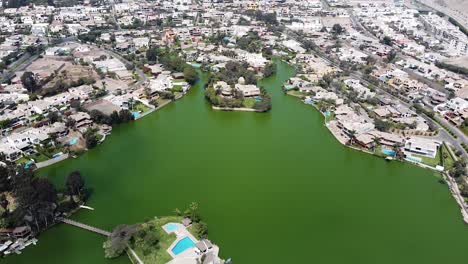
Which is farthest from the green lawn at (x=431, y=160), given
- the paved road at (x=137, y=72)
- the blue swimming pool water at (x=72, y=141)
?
the paved road at (x=137, y=72)

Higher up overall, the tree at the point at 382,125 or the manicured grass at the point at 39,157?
the tree at the point at 382,125

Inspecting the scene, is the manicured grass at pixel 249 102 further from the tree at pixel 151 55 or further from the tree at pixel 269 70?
the tree at pixel 151 55

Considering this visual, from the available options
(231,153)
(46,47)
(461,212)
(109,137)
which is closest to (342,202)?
(461,212)

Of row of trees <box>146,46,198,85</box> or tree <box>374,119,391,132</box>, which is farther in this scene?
row of trees <box>146,46,198,85</box>

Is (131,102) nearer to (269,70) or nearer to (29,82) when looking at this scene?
(29,82)

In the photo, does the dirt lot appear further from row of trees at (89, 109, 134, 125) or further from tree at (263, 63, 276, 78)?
row of trees at (89, 109, 134, 125)

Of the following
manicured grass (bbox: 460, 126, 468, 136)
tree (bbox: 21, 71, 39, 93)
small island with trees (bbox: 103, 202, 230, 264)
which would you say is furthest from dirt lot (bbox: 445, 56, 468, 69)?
tree (bbox: 21, 71, 39, 93)

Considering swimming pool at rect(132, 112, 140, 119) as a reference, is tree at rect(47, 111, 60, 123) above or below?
above
